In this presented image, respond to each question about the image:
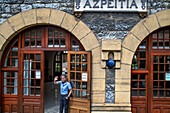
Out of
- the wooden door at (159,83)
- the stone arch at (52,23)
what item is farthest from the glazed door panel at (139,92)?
the stone arch at (52,23)

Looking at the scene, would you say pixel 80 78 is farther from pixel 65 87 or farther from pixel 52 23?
pixel 52 23

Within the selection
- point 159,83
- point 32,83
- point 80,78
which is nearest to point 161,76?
point 159,83

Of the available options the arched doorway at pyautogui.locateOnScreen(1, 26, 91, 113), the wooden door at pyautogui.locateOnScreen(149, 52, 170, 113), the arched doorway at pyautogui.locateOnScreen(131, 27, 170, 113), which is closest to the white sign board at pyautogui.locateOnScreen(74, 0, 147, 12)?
the arched doorway at pyautogui.locateOnScreen(1, 26, 91, 113)

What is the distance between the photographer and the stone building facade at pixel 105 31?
4.93 m

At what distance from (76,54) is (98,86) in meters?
1.19

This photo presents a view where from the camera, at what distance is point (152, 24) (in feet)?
16.2

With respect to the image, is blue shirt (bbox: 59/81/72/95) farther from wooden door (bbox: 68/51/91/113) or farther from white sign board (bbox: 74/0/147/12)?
white sign board (bbox: 74/0/147/12)

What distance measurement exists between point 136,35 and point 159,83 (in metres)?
1.72

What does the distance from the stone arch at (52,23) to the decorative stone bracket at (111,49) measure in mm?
183

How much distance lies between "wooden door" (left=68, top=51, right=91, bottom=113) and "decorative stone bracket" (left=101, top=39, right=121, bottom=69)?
47 centimetres

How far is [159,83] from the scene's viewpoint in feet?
16.9

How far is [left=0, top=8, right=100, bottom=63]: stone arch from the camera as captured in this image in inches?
196

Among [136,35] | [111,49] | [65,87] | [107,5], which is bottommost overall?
[65,87]

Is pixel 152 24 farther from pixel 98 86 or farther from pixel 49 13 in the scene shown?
pixel 49 13
